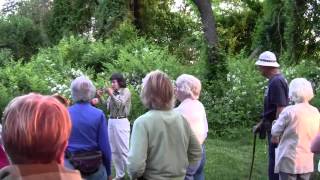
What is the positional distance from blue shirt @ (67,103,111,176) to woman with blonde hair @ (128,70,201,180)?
98cm

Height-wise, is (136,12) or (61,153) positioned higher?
(136,12)

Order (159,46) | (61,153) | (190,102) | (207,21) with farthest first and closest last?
(159,46) < (207,21) < (190,102) < (61,153)

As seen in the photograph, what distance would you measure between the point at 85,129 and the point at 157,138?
1.11 meters

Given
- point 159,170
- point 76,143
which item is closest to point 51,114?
point 159,170

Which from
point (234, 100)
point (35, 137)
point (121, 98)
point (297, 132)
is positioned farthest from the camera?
point (234, 100)

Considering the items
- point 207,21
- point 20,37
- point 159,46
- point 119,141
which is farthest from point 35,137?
point 20,37

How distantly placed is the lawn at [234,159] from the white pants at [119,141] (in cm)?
155

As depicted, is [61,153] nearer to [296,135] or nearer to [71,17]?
[296,135]

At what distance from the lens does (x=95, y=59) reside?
17.7 meters

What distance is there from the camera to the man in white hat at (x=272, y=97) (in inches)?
264

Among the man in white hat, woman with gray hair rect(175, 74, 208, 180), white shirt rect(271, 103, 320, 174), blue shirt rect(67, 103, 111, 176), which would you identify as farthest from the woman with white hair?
blue shirt rect(67, 103, 111, 176)

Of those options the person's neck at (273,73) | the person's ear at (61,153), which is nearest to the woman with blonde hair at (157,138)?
the person's ear at (61,153)

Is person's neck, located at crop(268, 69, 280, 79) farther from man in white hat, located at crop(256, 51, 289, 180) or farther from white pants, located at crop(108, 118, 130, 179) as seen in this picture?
white pants, located at crop(108, 118, 130, 179)

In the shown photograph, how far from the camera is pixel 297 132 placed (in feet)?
19.7
